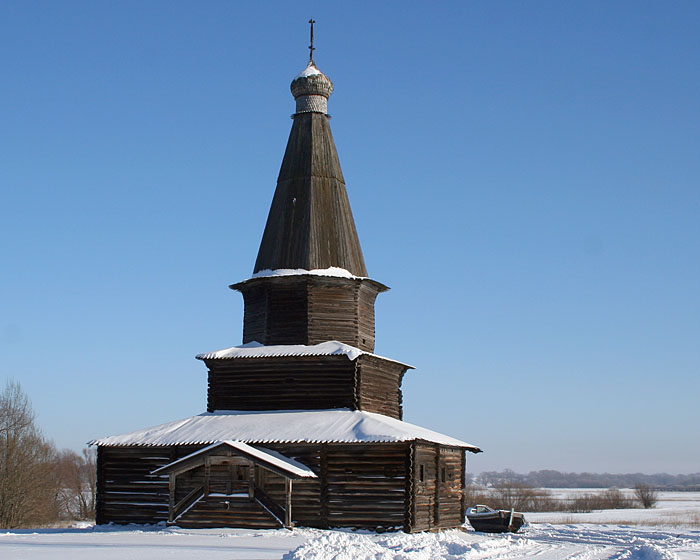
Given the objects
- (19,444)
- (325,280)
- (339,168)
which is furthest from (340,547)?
(19,444)

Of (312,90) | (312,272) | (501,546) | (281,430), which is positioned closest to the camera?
(501,546)

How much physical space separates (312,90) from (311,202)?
439 cm

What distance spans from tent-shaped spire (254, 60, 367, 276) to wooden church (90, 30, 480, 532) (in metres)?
0.05

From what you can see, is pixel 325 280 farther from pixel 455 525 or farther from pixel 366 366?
pixel 455 525

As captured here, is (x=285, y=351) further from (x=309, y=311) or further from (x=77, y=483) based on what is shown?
(x=77, y=483)

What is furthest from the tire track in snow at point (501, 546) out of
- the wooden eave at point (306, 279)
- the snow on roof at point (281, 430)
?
the wooden eave at point (306, 279)

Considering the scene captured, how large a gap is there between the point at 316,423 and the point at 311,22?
14.4 metres

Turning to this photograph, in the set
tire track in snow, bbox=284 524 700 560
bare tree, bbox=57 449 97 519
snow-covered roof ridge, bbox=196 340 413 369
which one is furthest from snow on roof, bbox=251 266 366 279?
bare tree, bbox=57 449 97 519

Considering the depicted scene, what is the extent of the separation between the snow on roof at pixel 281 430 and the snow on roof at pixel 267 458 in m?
0.47

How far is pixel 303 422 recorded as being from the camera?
24.2 m

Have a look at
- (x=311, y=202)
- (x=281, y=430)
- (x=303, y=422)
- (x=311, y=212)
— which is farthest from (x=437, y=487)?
(x=311, y=202)

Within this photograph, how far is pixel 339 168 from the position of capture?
28.9 meters

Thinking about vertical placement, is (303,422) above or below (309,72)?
below

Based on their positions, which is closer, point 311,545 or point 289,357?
point 311,545
